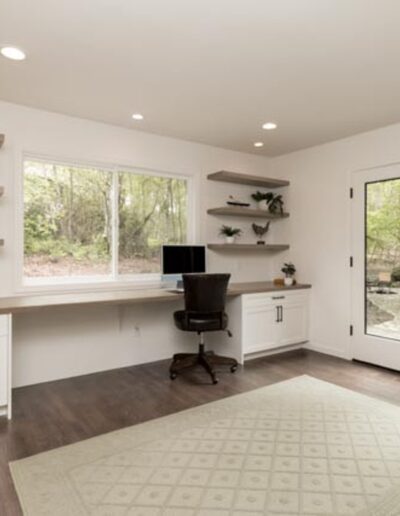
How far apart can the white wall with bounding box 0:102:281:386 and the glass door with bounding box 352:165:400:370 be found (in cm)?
153

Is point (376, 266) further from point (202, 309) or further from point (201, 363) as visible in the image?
point (201, 363)

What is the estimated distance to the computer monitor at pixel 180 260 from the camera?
3834mm

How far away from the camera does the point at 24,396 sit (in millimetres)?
3094

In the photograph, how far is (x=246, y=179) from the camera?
15.0ft

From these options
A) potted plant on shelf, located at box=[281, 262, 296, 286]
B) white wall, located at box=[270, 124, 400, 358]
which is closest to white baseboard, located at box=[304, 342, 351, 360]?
white wall, located at box=[270, 124, 400, 358]

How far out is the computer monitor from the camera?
12.6 feet

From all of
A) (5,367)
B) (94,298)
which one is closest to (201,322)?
(94,298)

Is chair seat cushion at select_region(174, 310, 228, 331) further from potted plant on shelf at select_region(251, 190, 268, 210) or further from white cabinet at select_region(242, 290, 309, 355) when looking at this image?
potted plant on shelf at select_region(251, 190, 268, 210)

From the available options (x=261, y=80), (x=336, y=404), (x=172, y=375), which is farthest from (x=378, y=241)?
(x=172, y=375)

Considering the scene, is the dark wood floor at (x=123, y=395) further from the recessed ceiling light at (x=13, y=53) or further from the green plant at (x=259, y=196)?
the recessed ceiling light at (x=13, y=53)

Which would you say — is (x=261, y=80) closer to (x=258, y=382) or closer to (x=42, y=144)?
(x=42, y=144)

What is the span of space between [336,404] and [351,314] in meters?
1.56

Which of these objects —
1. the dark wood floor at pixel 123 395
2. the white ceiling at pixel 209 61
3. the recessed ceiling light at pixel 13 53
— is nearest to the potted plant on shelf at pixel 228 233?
the white ceiling at pixel 209 61

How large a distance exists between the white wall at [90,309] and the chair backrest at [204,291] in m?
0.80
